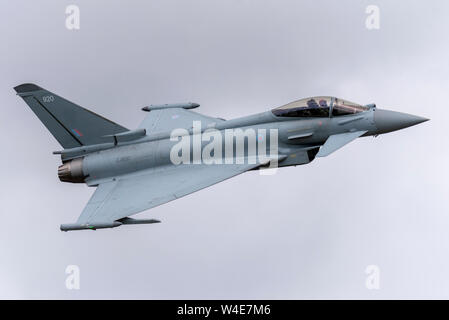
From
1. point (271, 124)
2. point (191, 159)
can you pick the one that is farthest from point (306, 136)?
point (191, 159)

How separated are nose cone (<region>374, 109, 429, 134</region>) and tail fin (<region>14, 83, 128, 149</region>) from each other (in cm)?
796

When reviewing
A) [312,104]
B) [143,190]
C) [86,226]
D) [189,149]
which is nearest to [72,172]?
[143,190]

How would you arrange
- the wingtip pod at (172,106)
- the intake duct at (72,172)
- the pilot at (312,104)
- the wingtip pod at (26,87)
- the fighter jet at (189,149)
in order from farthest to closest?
the wingtip pod at (172,106) → the wingtip pod at (26,87) → the intake duct at (72,172) → the pilot at (312,104) → the fighter jet at (189,149)

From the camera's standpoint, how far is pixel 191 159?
27.4m

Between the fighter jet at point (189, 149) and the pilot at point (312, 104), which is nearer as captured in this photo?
the fighter jet at point (189, 149)

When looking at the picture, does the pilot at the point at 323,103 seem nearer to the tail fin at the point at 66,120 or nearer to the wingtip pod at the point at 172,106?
the wingtip pod at the point at 172,106

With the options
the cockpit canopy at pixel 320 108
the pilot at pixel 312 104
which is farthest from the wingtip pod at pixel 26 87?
the pilot at pixel 312 104

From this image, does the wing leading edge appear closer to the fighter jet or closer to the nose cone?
the fighter jet

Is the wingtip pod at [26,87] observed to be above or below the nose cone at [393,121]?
above

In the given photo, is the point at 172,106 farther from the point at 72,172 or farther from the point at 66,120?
the point at 72,172

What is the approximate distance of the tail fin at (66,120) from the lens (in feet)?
93.4

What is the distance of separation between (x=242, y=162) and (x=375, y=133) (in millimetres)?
4094

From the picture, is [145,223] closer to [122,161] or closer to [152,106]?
[122,161]

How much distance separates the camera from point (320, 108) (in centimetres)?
2698
